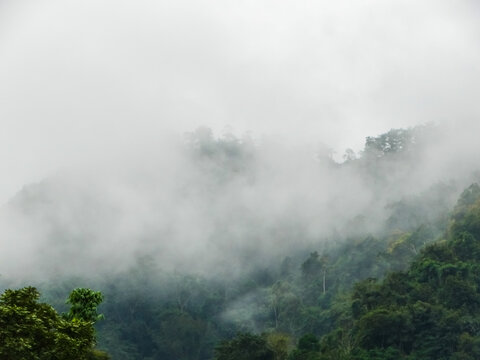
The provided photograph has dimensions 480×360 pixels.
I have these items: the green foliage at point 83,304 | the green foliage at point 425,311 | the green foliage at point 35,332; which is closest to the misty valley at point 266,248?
the green foliage at point 425,311

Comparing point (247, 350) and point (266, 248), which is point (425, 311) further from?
point (266, 248)

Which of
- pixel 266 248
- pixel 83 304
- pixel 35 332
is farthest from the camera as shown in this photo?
pixel 266 248

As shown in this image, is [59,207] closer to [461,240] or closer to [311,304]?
[311,304]

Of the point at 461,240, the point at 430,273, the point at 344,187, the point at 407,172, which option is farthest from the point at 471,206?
the point at 344,187

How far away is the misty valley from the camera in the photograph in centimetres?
4669

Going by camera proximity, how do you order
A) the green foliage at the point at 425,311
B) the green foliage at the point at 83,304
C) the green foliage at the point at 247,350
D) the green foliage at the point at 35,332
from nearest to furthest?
the green foliage at the point at 35,332, the green foliage at the point at 83,304, the green foliage at the point at 425,311, the green foliage at the point at 247,350

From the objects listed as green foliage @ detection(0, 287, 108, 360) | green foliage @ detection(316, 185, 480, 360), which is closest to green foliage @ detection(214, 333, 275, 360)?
green foliage @ detection(316, 185, 480, 360)

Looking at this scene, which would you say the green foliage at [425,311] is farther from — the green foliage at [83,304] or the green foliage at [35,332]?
the green foliage at [35,332]

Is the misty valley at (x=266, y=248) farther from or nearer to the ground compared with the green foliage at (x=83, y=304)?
farther from the ground

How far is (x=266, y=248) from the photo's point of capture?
88.2 m

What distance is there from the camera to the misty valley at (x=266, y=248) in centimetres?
4669

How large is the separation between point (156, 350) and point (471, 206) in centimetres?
3803

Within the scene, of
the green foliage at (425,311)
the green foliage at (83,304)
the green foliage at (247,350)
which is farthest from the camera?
the green foliage at (247,350)

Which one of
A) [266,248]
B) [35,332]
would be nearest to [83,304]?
[35,332]
